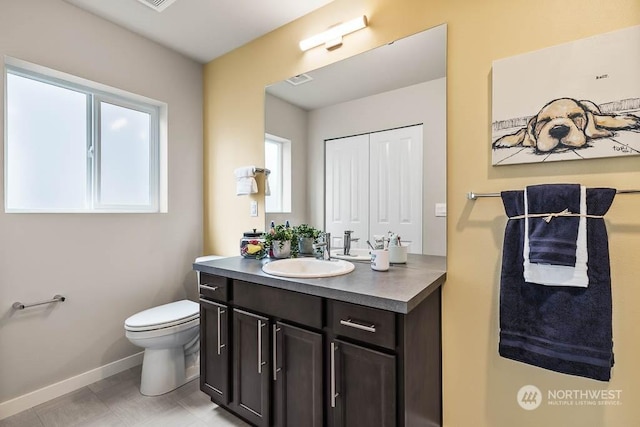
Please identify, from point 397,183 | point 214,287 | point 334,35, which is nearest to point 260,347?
point 214,287

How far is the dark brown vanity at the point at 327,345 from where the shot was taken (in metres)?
1.14

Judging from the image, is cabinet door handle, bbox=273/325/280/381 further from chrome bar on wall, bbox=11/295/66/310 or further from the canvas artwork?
chrome bar on wall, bbox=11/295/66/310

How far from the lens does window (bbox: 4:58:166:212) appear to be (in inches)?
73.7

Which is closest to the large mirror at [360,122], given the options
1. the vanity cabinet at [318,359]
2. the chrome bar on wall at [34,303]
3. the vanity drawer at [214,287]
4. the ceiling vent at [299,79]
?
the ceiling vent at [299,79]

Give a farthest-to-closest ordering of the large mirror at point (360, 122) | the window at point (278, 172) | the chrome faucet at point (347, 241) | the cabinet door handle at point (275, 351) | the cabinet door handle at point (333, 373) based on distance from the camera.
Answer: the window at point (278, 172) → the chrome faucet at point (347, 241) → the large mirror at point (360, 122) → the cabinet door handle at point (275, 351) → the cabinet door handle at point (333, 373)

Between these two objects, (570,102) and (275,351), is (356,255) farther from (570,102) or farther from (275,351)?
(570,102)

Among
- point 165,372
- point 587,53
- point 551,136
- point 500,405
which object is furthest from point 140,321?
point 587,53

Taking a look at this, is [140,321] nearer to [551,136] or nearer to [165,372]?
[165,372]

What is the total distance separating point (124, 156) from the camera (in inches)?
92.6

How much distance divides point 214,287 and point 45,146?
4.87 feet

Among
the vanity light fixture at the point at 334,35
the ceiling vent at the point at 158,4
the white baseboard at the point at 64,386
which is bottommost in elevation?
the white baseboard at the point at 64,386

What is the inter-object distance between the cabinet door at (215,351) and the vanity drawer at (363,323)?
723 millimetres
